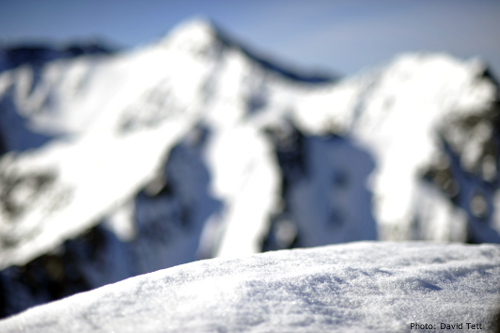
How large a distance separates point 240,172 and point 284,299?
171 ft

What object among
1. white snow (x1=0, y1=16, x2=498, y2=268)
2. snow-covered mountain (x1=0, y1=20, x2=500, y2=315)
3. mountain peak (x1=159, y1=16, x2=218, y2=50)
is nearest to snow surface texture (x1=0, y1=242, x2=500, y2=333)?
snow-covered mountain (x1=0, y1=20, x2=500, y2=315)

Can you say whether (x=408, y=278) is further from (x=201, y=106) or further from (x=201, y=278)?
(x=201, y=106)

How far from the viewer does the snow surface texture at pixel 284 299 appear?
266cm

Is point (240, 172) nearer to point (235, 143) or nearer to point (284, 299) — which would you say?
point (235, 143)

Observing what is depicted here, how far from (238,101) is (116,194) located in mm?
49469

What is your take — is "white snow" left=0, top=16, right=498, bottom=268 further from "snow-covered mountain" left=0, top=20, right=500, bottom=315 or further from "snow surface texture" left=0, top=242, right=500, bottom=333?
"snow surface texture" left=0, top=242, right=500, bottom=333

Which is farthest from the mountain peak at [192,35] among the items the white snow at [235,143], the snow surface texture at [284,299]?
the snow surface texture at [284,299]

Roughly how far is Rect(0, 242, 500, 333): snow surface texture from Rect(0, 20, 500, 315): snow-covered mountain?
38.6 metres

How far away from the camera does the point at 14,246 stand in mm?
45875

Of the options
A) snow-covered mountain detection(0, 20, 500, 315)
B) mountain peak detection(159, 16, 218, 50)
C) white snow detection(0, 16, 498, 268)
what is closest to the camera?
snow-covered mountain detection(0, 20, 500, 315)

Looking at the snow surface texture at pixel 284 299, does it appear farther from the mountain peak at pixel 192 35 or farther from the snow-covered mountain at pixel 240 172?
the mountain peak at pixel 192 35

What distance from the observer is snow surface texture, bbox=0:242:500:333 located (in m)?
2.66

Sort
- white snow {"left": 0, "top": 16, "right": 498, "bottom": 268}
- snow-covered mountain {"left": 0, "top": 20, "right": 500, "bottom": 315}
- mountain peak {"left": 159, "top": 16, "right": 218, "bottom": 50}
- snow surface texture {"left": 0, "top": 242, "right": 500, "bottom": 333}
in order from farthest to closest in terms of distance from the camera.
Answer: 1. mountain peak {"left": 159, "top": 16, "right": 218, "bottom": 50}
2. white snow {"left": 0, "top": 16, "right": 498, "bottom": 268}
3. snow-covered mountain {"left": 0, "top": 20, "right": 500, "bottom": 315}
4. snow surface texture {"left": 0, "top": 242, "right": 500, "bottom": 333}

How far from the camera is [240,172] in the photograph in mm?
55156
